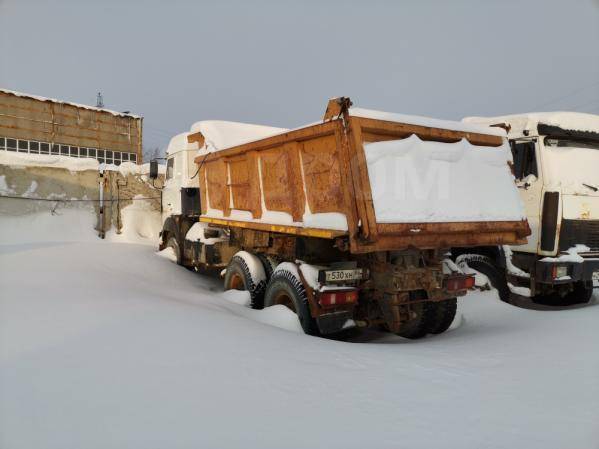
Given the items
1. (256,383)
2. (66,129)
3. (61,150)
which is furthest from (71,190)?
(256,383)

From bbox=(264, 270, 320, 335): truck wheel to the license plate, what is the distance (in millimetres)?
433

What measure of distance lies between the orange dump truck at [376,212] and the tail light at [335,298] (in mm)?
11

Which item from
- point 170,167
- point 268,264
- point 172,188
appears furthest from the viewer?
point 170,167

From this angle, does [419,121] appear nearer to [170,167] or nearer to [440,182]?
[440,182]

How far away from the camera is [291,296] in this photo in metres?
4.86

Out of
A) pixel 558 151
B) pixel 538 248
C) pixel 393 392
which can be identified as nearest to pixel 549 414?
pixel 393 392

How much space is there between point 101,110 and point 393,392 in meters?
23.8

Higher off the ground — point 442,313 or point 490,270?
point 490,270

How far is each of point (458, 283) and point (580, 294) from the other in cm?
381

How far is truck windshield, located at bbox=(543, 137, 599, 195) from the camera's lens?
6.34 meters

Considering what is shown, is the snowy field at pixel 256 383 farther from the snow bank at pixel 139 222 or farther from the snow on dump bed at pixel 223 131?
the snow bank at pixel 139 222

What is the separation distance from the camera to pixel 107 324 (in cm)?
351

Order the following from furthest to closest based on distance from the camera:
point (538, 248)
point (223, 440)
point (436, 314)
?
point (538, 248) → point (436, 314) → point (223, 440)

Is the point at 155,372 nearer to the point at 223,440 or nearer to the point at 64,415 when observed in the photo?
the point at 64,415
